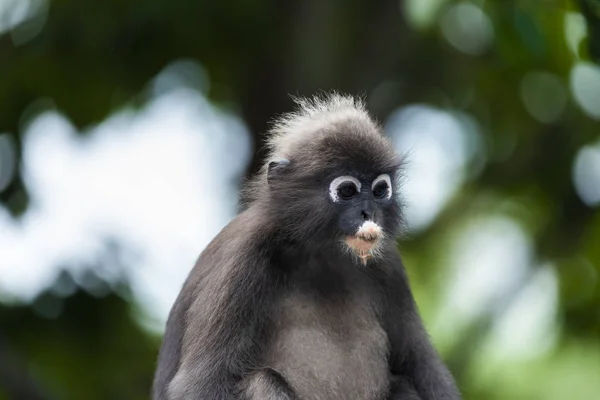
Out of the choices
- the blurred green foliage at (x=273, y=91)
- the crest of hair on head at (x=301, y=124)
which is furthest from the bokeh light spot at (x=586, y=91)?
the crest of hair on head at (x=301, y=124)

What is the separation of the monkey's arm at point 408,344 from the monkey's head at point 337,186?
39 centimetres

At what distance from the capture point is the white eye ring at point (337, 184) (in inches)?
253

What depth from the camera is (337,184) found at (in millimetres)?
6477

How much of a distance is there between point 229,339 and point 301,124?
4.42 feet

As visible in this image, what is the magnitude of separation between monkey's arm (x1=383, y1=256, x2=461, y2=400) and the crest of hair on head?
87 centimetres

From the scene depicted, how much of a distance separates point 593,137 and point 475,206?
72.4 inches

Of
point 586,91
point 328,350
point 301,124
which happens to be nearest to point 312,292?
point 328,350

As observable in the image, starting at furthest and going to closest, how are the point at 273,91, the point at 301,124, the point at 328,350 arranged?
the point at 273,91 < the point at 301,124 < the point at 328,350

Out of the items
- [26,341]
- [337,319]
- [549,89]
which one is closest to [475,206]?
[549,89]

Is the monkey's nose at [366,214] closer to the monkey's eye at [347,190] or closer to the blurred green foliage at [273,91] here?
the monkey's eye at [347,190]

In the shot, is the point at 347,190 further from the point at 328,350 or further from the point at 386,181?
the point at 328,350

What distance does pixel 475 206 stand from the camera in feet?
45.8

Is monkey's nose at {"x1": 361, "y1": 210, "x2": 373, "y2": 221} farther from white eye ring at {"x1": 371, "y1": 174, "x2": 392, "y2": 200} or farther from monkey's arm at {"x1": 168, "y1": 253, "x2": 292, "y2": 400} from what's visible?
monkey's arm at {"x1": 168, "y1": 253, "x2": 292, "y2": 400}

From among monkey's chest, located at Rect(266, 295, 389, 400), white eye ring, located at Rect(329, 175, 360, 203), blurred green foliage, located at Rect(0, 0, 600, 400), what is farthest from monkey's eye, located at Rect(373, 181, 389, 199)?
blurred green foliage, located at Rect(0, 0, 600, 400)
